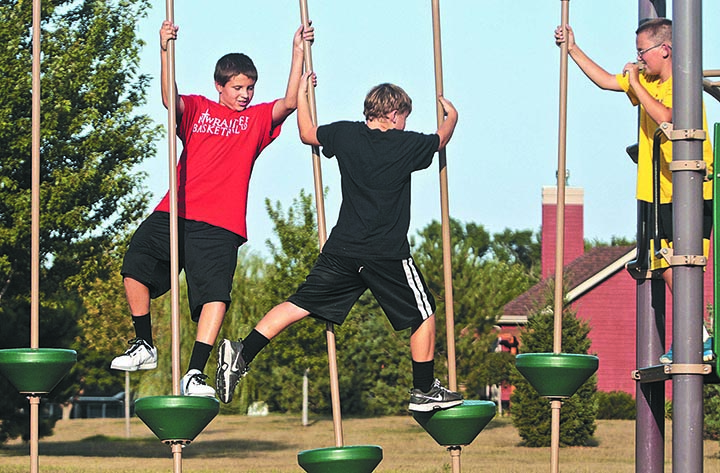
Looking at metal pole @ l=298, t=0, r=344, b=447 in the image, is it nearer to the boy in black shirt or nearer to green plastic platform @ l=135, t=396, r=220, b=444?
the boy in black shirt

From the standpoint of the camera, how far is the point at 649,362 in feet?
25.6

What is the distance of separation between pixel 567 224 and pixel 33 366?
1684 inches

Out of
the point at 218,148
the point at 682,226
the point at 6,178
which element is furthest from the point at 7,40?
the point at 682,226

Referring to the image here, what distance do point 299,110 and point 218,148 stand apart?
0.63 m

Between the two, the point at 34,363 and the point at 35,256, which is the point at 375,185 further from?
the point at 34,363

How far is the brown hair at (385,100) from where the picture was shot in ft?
23.1

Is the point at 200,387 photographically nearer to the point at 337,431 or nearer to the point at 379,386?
the point at 337,431

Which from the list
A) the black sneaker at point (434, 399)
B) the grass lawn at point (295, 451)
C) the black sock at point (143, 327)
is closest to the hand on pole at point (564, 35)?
the black sneaker at point (434, 399)

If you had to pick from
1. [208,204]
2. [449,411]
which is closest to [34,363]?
[208,204]

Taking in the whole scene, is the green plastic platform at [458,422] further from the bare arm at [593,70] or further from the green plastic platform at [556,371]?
the bare arm at [593,70]

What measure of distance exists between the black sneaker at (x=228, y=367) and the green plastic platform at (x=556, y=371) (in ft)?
5.38

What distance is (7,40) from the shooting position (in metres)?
24.7

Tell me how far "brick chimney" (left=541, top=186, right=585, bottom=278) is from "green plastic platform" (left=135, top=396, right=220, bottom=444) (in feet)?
132

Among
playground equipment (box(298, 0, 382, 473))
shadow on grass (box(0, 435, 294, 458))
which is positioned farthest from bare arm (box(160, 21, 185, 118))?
shadow on grass (box(0, 435, 294, 458))
